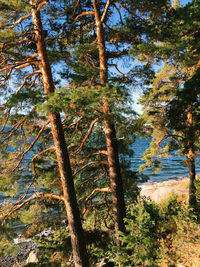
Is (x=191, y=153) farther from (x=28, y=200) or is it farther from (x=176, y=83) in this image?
(x=28, y=200)

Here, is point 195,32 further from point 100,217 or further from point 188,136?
point 100,217

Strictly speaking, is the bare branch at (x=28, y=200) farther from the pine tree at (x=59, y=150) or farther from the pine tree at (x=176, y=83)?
the pine tree at (x=176, y=83)

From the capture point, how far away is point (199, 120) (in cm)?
775

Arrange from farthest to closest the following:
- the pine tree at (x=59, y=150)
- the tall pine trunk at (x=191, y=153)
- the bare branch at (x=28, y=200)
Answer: the tall pine trunk at (x=191, y=153)
the bare branch at (x=28, y=200)
the pine tree at (x=59, y=150)

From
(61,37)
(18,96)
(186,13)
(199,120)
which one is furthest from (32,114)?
(199,120)

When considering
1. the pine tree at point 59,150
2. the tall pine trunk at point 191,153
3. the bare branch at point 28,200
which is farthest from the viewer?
the tall pine trunk at point 191,153

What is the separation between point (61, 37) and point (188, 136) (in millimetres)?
6037

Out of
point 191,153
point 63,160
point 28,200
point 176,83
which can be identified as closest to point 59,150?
point 63,160

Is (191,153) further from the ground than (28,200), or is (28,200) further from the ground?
(191,153)

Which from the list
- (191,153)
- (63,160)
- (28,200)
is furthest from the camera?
(191,153)

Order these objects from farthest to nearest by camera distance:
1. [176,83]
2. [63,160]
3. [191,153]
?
[176,83], [191,153], [63,160]

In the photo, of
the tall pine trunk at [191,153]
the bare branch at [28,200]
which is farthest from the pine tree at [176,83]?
the bare branch at [28,200]

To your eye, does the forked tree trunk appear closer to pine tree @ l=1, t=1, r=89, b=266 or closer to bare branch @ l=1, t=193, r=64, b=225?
pine tree @ l=1, t=1, r=89, b=266

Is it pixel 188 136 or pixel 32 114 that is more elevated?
pixel 32 114
